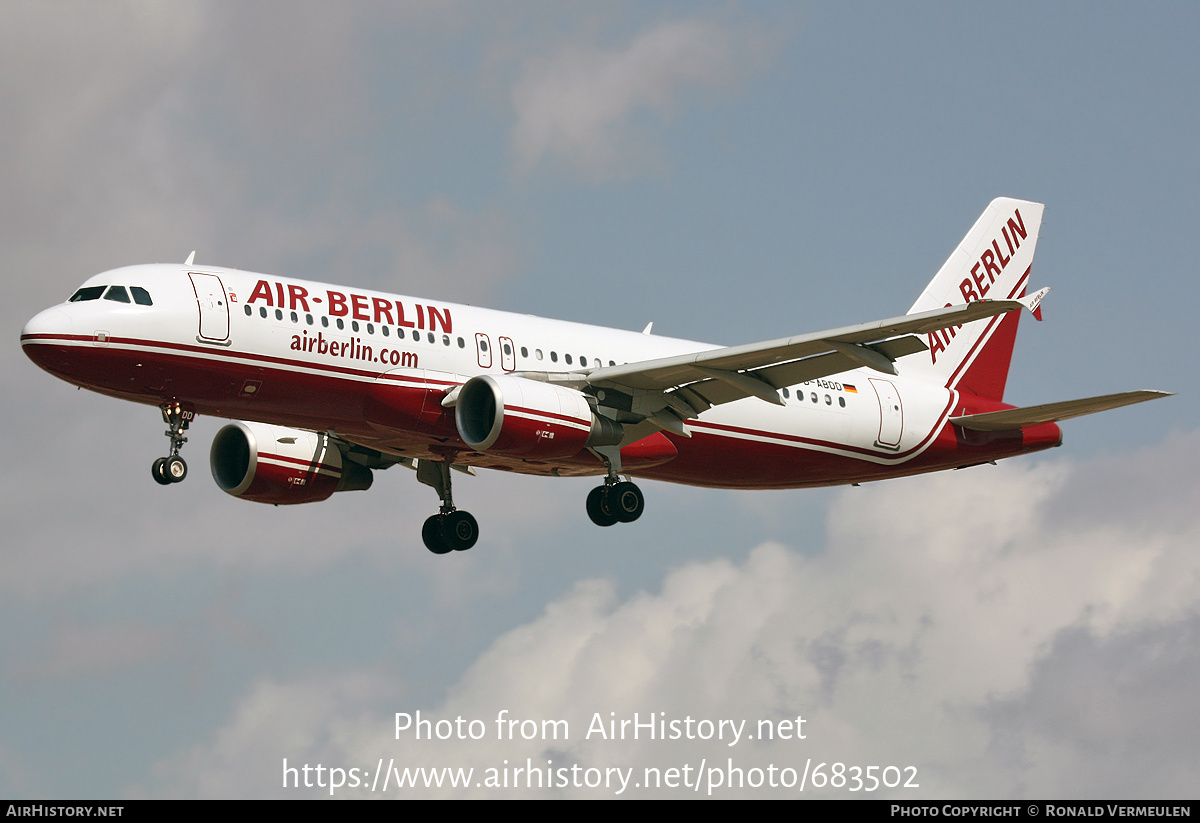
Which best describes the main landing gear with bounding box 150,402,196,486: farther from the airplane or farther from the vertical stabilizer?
the vertical stabilizer

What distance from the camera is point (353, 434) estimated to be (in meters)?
36.4

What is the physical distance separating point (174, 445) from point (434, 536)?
1043cm

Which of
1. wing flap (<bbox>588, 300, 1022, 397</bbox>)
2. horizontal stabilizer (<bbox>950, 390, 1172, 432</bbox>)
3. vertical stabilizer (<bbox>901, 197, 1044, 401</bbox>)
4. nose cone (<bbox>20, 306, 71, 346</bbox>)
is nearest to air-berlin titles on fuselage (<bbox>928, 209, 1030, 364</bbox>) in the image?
vertical stabilizer (<bbox>901, 197, 1044, 401</bbox>)

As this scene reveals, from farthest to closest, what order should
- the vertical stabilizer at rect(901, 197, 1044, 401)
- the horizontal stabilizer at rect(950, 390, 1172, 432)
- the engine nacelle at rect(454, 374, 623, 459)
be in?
the vertical stabilizer at rect(901, 197, 1044, 401)
the horizontal stabilizer at rect(950, 390, 1172, 432)
the engine nacelle at rect(454, 374, 623, 459)

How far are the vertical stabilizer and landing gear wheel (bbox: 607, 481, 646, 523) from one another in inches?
411

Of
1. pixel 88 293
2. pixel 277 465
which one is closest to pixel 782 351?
pixel 277 465

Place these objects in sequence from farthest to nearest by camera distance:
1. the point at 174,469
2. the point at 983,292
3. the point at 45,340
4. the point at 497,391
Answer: the point at 983,292 < the point at 497,391 < the point at 174,469 < the point at 45,340

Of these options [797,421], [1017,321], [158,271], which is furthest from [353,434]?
[1017,321]

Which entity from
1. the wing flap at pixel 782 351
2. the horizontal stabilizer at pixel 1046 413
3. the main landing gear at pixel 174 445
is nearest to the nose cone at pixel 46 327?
the main landing gear at pixel 174 445

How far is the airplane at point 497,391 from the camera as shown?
33344 millimetres

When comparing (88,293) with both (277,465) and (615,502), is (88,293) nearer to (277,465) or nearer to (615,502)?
(277,465)

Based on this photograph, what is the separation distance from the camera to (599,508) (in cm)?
3862

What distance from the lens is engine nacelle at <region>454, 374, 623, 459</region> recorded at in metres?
34.8

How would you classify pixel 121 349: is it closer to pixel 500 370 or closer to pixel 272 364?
pixel 272 364
